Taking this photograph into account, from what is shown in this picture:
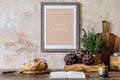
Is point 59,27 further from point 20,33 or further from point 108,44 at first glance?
point 108,44

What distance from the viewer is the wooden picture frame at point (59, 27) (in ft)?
7.92

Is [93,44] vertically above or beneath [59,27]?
beneath

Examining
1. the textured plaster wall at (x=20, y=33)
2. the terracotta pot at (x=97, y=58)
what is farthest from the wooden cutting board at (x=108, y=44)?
the terracotta pot at (x=97, y=58)

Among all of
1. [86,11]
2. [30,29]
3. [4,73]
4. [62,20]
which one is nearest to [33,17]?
[30,29]

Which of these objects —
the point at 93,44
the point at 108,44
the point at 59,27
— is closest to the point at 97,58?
the point at 93,44

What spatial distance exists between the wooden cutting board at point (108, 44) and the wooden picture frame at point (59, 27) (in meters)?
0.24

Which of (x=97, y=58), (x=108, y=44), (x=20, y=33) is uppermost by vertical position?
(x=20, y=33)

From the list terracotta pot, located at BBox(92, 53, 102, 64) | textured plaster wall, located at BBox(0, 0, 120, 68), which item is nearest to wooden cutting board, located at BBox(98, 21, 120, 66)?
textured plaster wall, located at BBox(0, 0, 120, 68)

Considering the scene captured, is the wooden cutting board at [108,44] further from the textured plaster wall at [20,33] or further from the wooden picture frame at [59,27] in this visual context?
the wooden picture frame at [59,27]

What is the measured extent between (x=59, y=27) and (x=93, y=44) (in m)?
0.35

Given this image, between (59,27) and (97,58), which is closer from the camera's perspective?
(97,58)

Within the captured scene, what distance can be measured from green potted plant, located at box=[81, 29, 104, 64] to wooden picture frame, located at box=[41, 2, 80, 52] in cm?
12

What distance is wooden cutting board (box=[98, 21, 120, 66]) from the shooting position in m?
2.42

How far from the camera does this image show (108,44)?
→ 2.43 metres
